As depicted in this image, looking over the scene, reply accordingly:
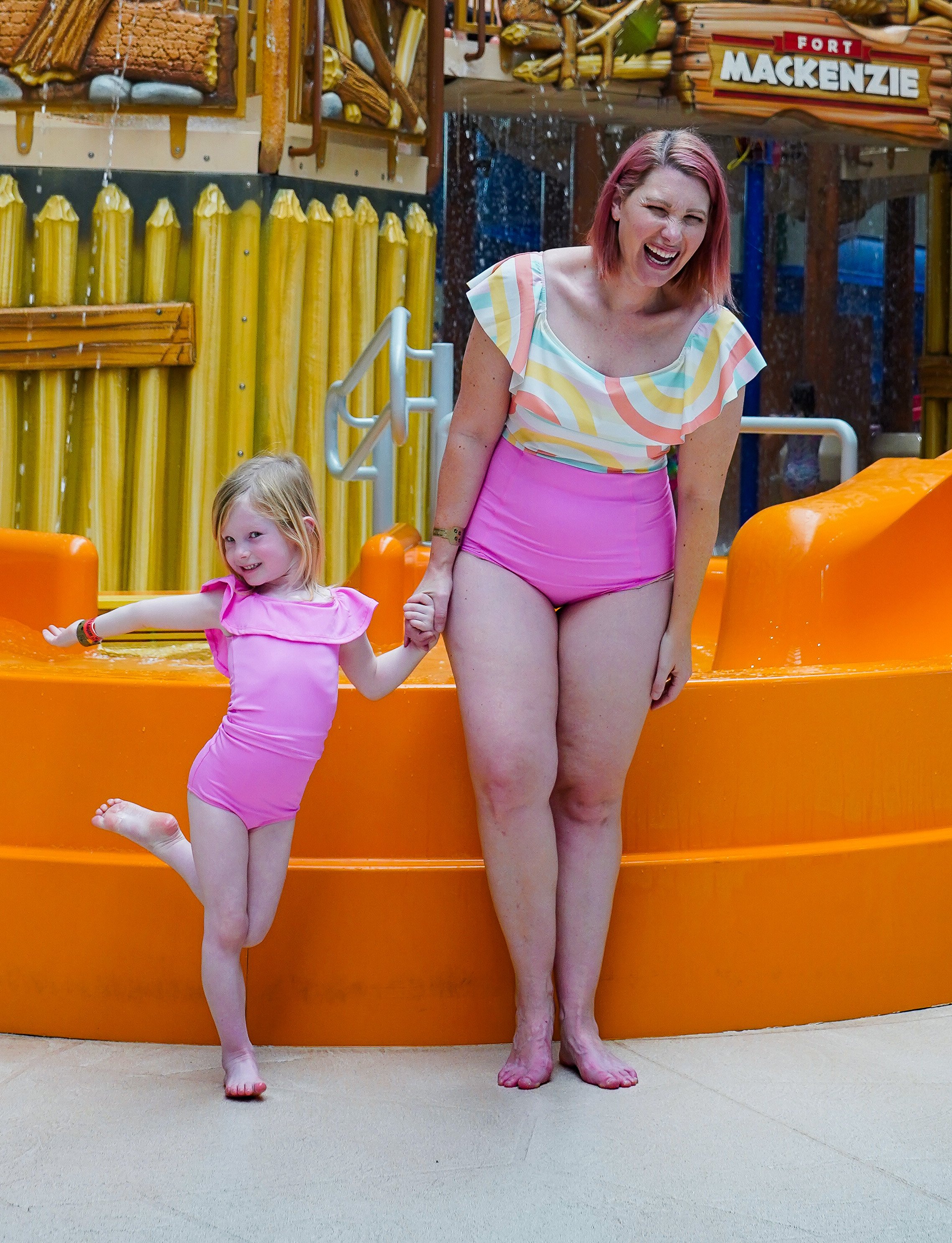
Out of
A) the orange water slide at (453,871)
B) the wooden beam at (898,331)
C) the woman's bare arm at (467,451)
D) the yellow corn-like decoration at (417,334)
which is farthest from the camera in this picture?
the wooden beam at (898,331)

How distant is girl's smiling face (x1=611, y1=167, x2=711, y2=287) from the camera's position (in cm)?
177

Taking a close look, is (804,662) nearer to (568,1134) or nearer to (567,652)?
(567,652)

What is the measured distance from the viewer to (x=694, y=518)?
6.21 feet

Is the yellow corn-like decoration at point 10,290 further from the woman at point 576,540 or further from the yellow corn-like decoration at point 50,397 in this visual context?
the woman at point 576,540

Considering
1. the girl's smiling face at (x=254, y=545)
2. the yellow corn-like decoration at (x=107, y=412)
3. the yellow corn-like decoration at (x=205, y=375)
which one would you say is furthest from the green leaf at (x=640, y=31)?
the girl's smiling face at (x=254, y=545)

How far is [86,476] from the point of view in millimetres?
6418

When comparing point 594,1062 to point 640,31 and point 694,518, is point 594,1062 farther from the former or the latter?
point 640,31

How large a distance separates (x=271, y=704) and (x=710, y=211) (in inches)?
35.2

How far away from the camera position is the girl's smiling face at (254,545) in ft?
6.03

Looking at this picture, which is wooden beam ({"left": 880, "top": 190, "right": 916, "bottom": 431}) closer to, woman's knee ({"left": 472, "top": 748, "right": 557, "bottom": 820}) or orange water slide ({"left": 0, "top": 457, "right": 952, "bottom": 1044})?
orange water slide ({"left": 0, "top": 457, "right": 952, "bottom": 1044})

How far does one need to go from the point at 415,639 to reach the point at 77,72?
5140 mm

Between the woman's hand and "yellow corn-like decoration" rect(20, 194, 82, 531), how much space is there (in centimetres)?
489

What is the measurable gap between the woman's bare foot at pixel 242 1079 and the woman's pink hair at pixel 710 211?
47.2 inches

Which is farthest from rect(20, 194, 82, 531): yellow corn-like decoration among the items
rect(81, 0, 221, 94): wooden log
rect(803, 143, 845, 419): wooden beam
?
rect(803, 143, 845, 419): wooden beam
